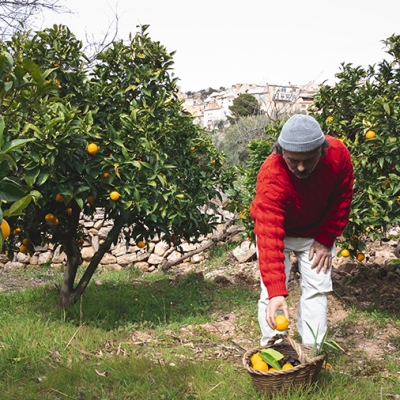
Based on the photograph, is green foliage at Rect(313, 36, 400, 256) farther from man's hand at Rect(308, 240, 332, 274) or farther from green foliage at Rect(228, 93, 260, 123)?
green foliage at Rect(228, 93, 260, 123)

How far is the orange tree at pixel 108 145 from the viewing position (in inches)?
146

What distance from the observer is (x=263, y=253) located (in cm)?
275

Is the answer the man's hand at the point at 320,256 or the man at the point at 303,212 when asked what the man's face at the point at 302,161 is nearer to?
the man at the point at 303,212

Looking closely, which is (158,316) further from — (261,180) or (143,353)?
(261,180)

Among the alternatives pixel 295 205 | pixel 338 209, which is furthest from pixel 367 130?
pixel 295 205

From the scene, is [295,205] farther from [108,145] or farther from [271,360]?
[108,145]

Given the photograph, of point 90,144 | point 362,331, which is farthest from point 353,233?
point 90,144

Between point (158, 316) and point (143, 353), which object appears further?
point (158, 316)

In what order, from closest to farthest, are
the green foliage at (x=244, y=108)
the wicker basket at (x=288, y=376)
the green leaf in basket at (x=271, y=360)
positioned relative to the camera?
the wicker basket at (x=288, y=376) → the green leaf in basket at (x=271, y=360) → the green foliage at (x=244, y=108)

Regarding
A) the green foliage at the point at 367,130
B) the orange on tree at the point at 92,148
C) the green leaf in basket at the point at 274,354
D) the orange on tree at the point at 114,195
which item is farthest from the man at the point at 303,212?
the orange on tree at the point at 92,148

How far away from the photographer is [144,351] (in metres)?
3.60

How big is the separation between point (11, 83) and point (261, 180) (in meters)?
1.49

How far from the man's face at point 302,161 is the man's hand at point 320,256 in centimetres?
58

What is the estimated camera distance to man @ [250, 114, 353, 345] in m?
2.65
